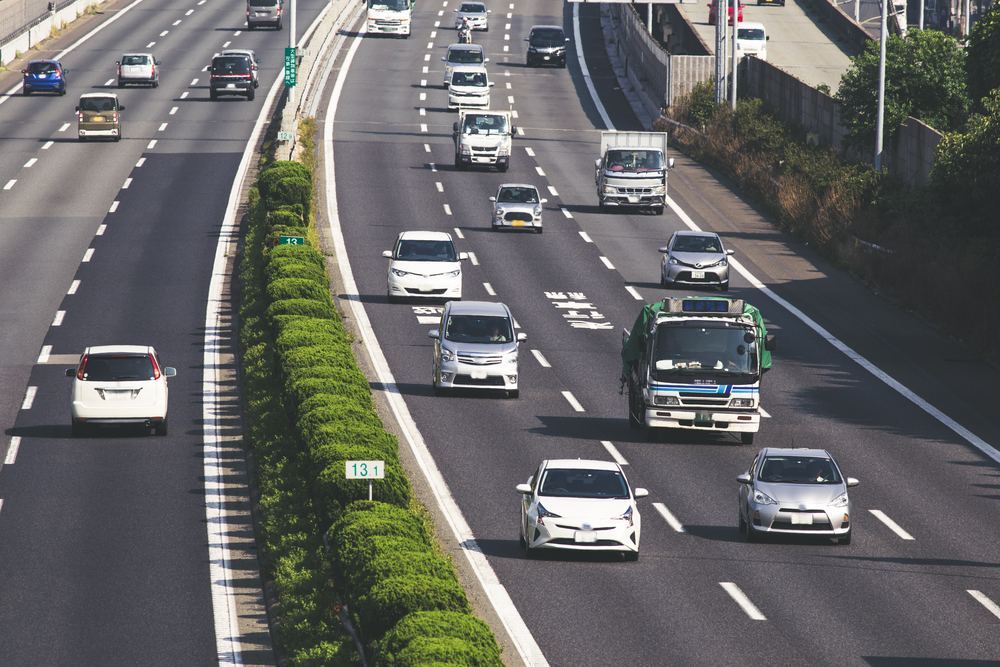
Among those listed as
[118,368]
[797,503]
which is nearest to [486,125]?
[118,368]

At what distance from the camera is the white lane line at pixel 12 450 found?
89.9 feet

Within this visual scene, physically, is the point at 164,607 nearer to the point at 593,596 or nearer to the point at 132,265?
the point at 593,596

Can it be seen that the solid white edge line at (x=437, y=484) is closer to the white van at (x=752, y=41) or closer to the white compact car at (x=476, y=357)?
the white compact car at (x=476, y=357)

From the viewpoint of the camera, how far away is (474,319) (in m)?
34.4

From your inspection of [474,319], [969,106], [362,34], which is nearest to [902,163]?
[969,106]

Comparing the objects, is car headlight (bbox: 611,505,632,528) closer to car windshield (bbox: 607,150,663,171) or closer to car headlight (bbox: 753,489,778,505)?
car headlight (bbox: 753,489,778,505)

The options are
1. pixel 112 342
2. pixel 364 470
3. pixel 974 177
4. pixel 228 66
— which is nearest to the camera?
pixel 364 470

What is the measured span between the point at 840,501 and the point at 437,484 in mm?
7177

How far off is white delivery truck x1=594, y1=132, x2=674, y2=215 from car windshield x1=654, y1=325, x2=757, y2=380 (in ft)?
88.5

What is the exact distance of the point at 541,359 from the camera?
37.8 meters

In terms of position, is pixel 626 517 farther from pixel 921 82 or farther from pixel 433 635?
pixel 921 82

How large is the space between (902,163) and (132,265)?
2626 centimetres

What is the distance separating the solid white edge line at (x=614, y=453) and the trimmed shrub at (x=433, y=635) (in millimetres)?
13419

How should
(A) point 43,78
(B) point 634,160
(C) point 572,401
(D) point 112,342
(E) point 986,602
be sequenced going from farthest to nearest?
(A) point 43,78
(B) point 634,160
(D) point 112,342
(C) point 572,401
(E) point 986,602
